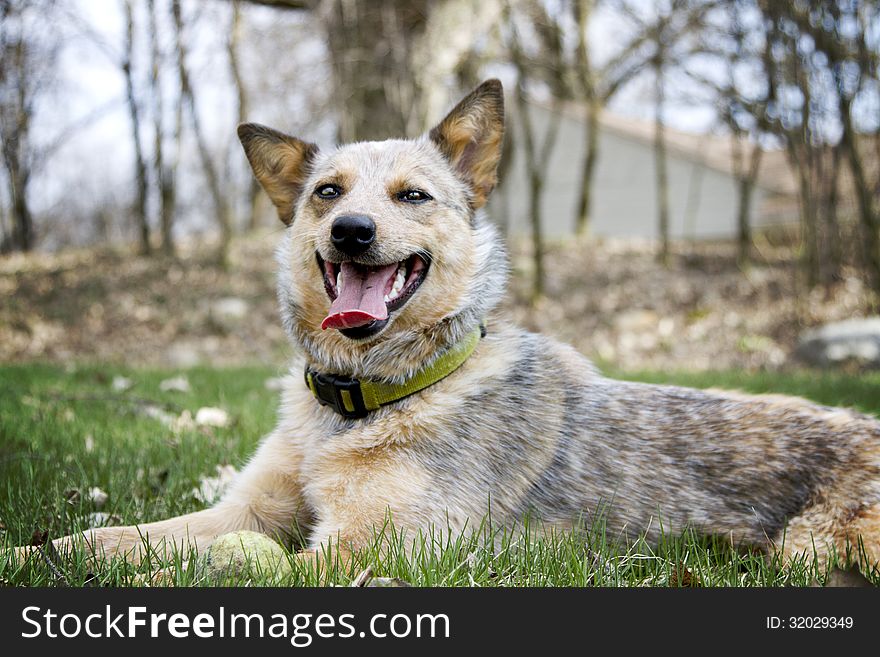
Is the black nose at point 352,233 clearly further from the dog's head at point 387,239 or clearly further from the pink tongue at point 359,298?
the pink tongue at point 359,298

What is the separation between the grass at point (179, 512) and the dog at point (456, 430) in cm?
15

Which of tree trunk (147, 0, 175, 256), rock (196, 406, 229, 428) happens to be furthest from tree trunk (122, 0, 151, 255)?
rock (196, 406, 229, 428)

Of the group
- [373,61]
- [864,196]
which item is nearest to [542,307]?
[864,196]

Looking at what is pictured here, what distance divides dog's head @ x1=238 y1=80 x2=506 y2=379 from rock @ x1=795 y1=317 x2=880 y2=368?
26.2ft

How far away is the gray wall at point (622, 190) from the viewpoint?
30.0 meters

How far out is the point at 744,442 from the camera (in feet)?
10.5

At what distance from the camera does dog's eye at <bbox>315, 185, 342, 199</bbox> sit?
3.54 metres

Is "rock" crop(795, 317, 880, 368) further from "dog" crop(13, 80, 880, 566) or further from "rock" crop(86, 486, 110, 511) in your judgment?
"rock" crop(86, 486, 110, 511)

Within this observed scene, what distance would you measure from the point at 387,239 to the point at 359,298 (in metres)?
0.29

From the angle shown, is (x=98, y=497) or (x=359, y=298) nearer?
(x=359, y=298)

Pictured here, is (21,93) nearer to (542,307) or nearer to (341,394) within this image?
(542,307)

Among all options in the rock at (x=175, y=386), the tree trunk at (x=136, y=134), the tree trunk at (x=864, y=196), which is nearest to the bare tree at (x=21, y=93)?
the tree trunk at (x=136, y=134)

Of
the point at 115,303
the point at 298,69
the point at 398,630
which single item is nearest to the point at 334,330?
the point at 398,630

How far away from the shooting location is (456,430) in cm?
307
